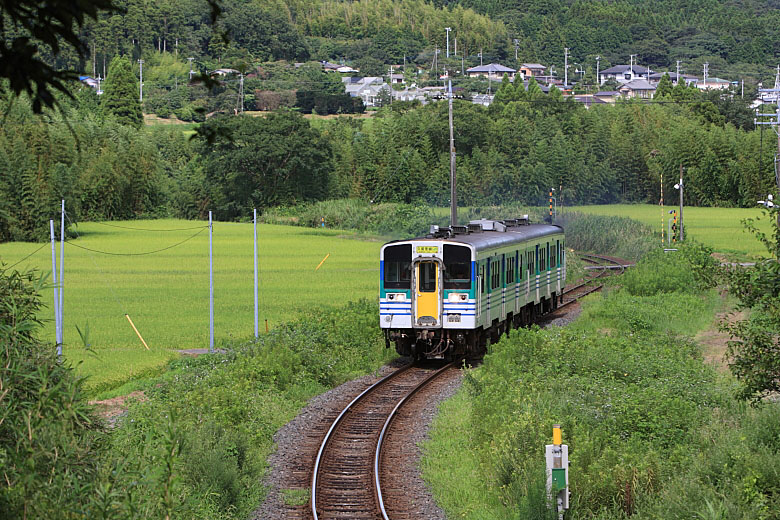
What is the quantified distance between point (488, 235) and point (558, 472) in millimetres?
12396

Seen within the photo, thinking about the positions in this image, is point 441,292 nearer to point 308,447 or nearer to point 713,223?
point 308,447

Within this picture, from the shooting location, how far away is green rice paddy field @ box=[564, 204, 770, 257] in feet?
163

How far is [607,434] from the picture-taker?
1231 centimetres

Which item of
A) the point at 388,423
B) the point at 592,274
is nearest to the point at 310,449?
the point at 388,423

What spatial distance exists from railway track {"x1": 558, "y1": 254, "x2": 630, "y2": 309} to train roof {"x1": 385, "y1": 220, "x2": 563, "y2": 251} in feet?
15.4

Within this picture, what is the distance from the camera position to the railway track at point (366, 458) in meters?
11.3

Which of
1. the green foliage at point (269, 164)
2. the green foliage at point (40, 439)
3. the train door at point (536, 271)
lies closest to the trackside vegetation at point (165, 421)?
the green foliage at point (40, 439)

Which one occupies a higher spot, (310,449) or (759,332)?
(759,332)

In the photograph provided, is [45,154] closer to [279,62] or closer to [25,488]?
[25,488]

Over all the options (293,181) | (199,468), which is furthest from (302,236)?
(199,468)

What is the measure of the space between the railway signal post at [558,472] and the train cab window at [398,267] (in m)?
10.1

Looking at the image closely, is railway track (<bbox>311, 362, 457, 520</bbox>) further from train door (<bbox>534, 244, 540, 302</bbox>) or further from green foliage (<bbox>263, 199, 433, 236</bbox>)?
green foliage (<bbox>263, 199, 433, 236</bbox>)

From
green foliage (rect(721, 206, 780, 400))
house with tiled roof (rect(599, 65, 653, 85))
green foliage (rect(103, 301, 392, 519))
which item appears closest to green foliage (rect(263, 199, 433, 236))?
green foliage (rect(103, 301, 392, 519))

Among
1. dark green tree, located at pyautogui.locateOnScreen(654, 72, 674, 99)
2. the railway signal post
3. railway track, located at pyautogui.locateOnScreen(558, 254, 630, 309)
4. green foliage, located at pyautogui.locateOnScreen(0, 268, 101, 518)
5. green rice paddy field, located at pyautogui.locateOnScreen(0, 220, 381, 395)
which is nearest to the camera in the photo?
green foliage, located at pyautogui.locateOnScreen(0, 268, 101, 518)
